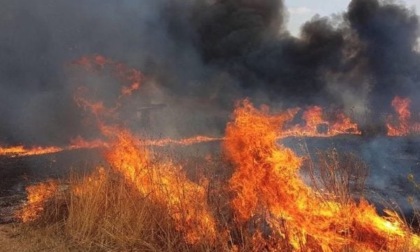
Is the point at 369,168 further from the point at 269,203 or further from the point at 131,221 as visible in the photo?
the point at 131,221

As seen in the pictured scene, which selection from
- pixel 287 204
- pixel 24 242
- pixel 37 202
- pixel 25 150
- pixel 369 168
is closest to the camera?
pixel 287 204

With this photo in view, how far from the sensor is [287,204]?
5562mm

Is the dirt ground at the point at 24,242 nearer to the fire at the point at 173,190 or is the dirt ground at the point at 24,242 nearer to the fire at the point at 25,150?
the fire at the point at 173,190

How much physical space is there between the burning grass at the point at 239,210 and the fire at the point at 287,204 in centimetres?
1

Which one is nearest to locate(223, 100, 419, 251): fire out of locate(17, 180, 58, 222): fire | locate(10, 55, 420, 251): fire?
locate(10, 55, 420, 251): fire

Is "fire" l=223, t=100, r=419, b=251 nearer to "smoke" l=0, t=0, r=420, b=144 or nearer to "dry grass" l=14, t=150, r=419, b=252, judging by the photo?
"dry grass" l=14, t=150, r=419, b=252

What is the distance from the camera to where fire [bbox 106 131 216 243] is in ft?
19.1

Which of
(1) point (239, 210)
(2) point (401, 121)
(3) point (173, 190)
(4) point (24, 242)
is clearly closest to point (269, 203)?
(1) point (239, 210)

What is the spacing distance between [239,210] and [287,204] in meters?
0.69

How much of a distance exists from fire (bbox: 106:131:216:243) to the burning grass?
0.02m

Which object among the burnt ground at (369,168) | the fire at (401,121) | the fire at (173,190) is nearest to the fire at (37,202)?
the burnt ground at (369,168)

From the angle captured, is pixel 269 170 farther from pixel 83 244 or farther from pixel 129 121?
pixel 129 121

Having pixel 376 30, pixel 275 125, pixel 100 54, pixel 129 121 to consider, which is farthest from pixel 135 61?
pixel 275 125

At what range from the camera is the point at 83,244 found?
6480mm
